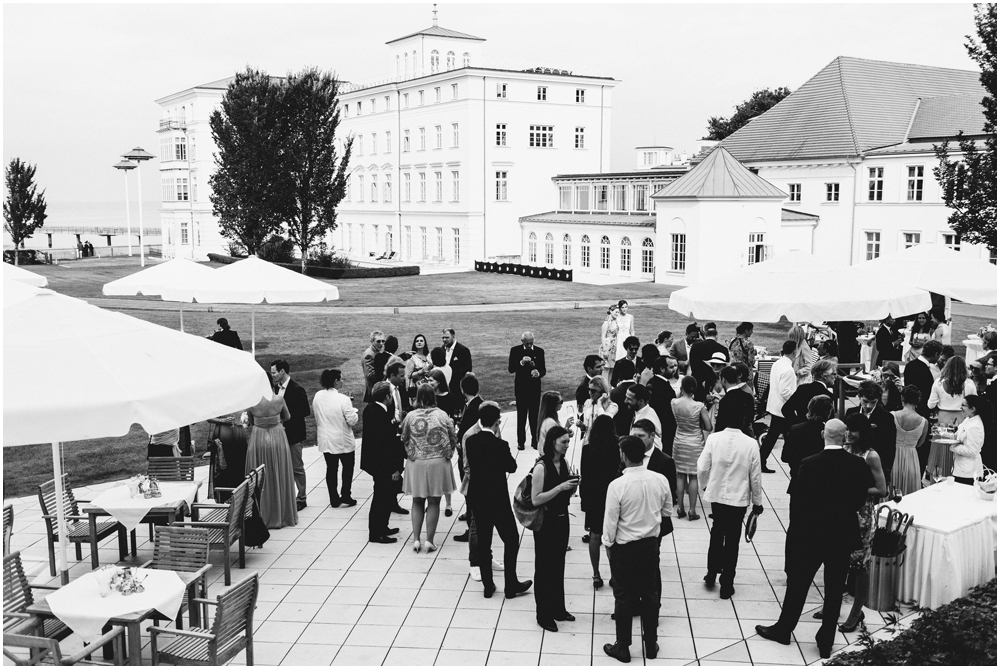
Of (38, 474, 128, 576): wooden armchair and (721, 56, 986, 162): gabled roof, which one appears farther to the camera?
(721, 56, 986, 162): gabled roof

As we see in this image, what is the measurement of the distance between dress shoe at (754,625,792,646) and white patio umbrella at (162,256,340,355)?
353 inches

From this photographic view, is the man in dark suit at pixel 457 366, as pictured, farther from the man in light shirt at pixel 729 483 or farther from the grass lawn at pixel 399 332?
the man in light shirt at pixel 729 483

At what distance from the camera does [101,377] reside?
568 cm

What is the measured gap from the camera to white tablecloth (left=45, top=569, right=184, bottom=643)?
5996 millimetres

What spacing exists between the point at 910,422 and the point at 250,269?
10150mm

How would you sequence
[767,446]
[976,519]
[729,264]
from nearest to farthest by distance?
[976,519], [767,446], [729,264]

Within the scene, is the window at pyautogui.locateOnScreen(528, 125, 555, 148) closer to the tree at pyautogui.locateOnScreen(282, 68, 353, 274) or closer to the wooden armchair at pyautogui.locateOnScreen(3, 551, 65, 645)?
the tree at pyautogui.locateOnScreen(282, 68, 353, 274)

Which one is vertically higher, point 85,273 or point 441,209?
point 441,209

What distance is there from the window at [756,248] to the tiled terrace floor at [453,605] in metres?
31.6

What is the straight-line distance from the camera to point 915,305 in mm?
10766

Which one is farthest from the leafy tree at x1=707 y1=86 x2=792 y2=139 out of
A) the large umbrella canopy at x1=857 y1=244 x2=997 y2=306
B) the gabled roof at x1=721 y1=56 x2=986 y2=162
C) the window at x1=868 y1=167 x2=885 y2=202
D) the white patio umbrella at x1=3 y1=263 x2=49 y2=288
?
the white patio umbrella at x1=3 y1=263 x2=49 y2=288

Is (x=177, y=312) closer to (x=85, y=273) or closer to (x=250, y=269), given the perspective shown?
(x=250, y=269)

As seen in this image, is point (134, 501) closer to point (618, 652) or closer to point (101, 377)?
point (101, 377)

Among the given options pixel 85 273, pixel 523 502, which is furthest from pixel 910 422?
pixel 85 273
